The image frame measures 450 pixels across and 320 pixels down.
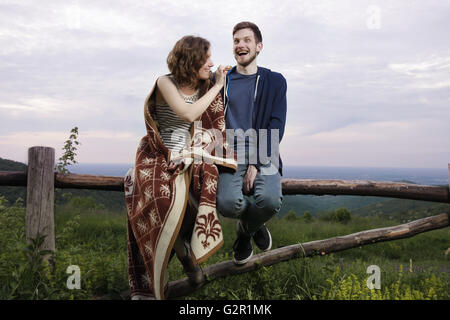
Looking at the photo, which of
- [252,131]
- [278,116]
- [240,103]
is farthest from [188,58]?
[278,116]

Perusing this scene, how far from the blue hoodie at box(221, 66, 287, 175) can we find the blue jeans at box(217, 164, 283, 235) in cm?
19

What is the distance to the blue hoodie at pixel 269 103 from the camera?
11.4ft

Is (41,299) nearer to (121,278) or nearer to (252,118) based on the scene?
(121,278)

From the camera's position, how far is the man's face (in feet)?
11.4

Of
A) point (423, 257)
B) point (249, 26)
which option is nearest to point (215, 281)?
point (249, 26)

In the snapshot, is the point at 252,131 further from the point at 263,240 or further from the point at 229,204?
the point at 263,240

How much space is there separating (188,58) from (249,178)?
1112 millimetres

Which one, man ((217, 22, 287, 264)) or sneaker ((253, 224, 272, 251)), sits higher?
man ((217, 22, 287, 264))

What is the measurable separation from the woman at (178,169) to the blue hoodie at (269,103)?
1.07ft

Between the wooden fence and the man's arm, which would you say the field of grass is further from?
the man's arm

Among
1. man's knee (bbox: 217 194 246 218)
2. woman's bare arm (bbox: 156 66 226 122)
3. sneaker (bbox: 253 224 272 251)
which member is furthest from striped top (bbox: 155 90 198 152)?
sneaker (bbox: 253 224 272 251)

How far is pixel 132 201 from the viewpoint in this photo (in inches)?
129

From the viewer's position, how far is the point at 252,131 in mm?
3445

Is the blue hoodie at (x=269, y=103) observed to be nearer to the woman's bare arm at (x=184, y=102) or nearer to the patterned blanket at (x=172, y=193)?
the patterned blanket at (x=172, y=193)
